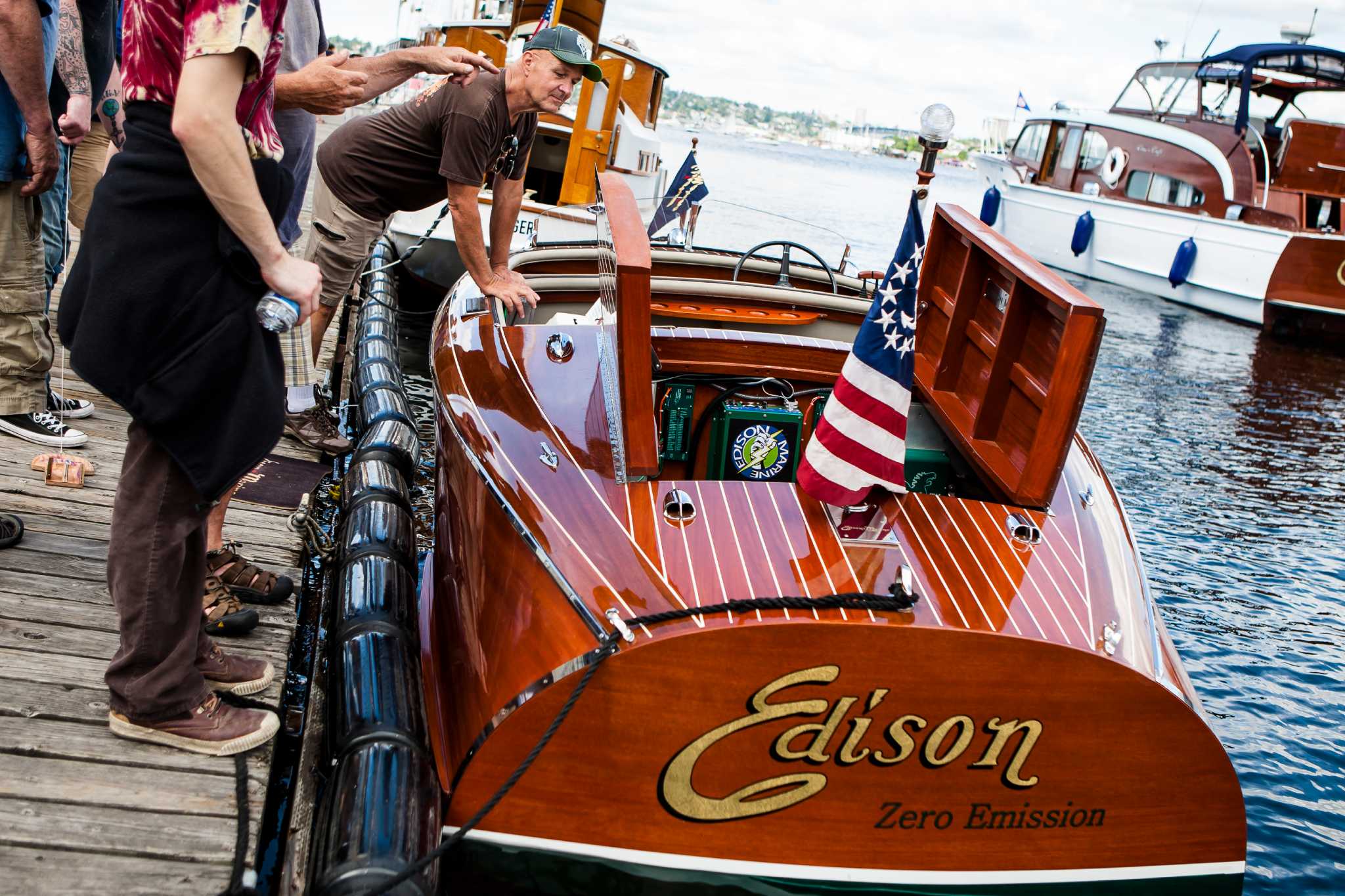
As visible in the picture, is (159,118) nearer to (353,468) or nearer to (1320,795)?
(353,468)

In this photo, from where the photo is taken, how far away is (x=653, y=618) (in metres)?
2.36

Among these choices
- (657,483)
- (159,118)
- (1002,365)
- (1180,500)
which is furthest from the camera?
(1180,500)

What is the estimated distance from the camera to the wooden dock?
220 cm

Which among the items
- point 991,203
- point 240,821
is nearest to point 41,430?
point 240,821

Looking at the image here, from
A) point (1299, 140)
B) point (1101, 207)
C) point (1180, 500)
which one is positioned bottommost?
point (1180, 500)

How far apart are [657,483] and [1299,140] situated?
19.0m

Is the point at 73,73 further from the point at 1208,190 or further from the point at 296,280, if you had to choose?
the point at 1208,190

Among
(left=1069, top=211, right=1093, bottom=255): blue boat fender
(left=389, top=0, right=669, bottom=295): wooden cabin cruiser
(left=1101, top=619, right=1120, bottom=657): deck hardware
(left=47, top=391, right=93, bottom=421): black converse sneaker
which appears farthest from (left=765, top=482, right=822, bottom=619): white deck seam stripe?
(left=1069, top=211, right=1093, bottom=255): blue boat fender

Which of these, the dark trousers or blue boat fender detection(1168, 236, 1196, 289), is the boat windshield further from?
the dark trousers

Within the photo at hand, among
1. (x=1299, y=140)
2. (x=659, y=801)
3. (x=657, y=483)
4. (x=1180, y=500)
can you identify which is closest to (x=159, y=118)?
(x=657, y=483)

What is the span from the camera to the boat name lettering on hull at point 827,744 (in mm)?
2371

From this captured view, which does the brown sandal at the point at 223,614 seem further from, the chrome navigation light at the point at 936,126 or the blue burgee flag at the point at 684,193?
the blue burgee flag at the point at 684,193

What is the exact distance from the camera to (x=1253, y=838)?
405 centimetres

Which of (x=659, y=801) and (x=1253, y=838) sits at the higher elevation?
(x=659, y=801)
